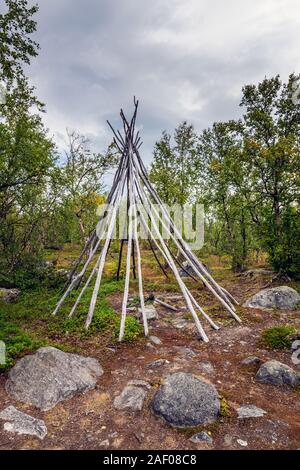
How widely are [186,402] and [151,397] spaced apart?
2.25 ft

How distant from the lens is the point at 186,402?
12.4ft

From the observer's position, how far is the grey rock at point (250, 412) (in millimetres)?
3719

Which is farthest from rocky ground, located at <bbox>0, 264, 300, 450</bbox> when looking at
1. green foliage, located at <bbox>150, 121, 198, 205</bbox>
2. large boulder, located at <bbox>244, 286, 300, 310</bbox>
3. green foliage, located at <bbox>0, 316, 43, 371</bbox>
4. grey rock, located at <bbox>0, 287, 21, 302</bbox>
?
green foliage, located at <bbox>150, 121, 198, 205</bbox>

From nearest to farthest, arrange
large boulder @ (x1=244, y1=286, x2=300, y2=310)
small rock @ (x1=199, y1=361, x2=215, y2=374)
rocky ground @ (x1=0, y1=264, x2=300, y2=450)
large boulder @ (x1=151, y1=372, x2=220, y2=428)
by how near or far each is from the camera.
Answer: rocky ground @ (x1=0, y1=264, x2=300, y2=450), large boulder @ (x1=151, y1=372, x2=220, y2=428), small rock @ (x1=199, y1=361, x2=215, y2=374), large boulder @ (x1=244, y1=286, x2=300, y2=310)

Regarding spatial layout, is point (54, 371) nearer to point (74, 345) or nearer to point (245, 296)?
point (74, 345)

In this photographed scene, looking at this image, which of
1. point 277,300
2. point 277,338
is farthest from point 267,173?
point 277,338

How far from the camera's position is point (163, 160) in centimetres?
1886

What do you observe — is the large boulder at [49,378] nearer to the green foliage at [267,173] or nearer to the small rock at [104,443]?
the small rock at [104,443]

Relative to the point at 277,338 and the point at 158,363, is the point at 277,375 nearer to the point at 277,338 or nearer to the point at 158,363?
the point at 277,338

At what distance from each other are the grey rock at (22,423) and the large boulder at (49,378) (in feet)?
0.95

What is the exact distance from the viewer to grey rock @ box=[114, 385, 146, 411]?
4020 millimetres

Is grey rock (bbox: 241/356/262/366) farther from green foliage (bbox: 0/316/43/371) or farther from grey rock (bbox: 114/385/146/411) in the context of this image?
green foliage (bbox: 0/316/43/371)

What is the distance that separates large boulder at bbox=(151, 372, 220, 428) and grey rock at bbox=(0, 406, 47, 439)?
1.57 meters
